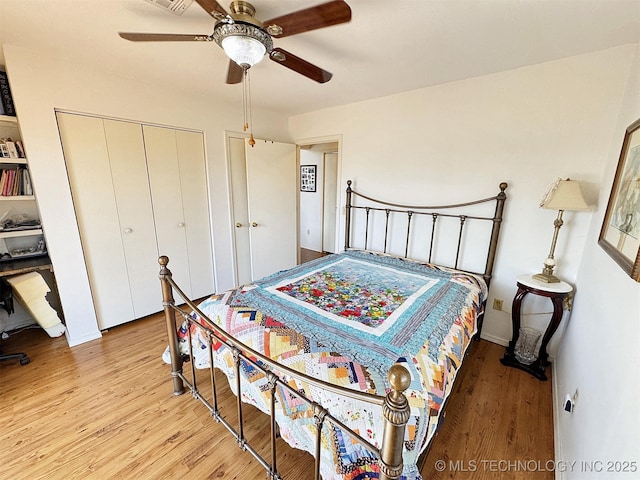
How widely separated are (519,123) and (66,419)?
3744 mm

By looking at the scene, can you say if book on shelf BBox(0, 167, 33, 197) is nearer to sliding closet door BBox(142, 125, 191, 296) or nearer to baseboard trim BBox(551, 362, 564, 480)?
sliding closet door BBox(142, 125, 191, 296)

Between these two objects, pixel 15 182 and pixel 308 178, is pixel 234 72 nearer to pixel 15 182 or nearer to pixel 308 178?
pixel 15 182

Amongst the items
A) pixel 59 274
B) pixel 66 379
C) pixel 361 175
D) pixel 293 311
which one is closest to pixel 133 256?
pixel 59 274

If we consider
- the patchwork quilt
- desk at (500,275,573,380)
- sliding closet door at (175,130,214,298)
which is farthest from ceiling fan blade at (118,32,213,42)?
desk at (500,275,573,380)

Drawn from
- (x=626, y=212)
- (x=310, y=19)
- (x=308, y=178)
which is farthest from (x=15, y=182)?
(x=626, y=212)

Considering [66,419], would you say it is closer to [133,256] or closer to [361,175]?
[133,256]

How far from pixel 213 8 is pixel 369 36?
3.12 ft

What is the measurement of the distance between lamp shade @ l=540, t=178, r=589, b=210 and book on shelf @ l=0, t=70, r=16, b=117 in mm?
3947

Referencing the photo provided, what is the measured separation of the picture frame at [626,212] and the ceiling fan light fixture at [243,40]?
1.77 m

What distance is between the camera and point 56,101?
204 centimetres

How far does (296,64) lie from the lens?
5.11 feet

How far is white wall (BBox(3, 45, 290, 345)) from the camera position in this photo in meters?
1.92

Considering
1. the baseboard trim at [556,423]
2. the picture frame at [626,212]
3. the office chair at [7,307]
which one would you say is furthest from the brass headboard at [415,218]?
the office chair at [7,307]

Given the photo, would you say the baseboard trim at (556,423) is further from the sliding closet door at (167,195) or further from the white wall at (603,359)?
the sliding closet door at (167,195)
